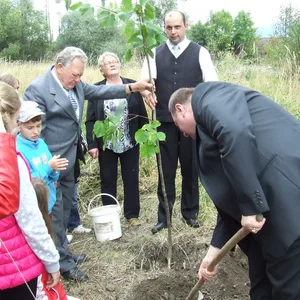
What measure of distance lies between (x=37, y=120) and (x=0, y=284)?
146cm

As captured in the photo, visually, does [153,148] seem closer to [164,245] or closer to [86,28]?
[164,245]

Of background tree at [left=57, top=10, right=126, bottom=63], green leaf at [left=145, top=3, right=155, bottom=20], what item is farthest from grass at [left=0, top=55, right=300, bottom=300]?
background tree at [left=57, top=10, right=126, bottom=63]

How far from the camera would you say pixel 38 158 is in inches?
123

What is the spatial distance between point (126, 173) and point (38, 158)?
154 centimetres

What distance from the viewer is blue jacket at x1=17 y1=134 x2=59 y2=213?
10.1 feet

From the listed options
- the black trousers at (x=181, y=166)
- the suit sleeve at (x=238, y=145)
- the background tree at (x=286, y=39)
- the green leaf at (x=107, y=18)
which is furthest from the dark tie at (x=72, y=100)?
the background tree at (x=286, y=39)

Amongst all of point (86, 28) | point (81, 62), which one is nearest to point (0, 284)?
point (81, 62)

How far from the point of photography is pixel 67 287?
349 centimetres

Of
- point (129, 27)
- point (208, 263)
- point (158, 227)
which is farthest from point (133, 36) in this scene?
point (158, 227)

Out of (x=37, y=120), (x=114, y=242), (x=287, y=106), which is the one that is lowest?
(x=114, y=242)

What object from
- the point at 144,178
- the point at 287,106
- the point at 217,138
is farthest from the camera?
the point at 287,106

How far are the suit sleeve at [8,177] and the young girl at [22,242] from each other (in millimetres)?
242

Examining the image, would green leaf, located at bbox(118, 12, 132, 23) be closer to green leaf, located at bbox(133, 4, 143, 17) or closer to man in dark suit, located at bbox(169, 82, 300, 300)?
green leaf, located at bbox(133, 4, 143, 17)

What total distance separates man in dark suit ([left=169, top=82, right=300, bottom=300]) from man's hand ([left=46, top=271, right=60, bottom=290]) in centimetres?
89
